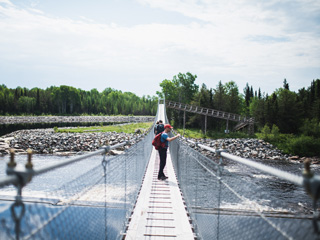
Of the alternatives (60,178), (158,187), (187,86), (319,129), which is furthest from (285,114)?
(158,187)

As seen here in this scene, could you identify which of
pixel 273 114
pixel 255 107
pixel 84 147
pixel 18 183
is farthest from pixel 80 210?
pixel 255 107

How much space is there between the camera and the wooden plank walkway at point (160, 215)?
3.67 m

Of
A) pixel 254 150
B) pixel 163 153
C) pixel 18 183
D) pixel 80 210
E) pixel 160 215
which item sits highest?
pixel 18 183

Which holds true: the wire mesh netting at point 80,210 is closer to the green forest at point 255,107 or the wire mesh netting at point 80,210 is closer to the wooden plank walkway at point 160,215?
the wooden plank walkway at point 160,215

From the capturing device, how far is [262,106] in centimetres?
4141

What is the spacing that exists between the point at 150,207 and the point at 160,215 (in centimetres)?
42

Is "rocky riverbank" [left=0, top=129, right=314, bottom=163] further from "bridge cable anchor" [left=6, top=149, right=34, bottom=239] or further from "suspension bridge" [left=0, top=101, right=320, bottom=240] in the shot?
"bridge cable anchor" [left=6, top=149, right=34, bottom=239]

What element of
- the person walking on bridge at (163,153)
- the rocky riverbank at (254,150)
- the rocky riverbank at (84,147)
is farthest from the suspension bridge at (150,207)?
the rocky riverbank at (84,147)

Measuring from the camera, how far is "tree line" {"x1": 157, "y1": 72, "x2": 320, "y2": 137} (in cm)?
3867

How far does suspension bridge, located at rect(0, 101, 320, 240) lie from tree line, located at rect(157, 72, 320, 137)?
1304 inches

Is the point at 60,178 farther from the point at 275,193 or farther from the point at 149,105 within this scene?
the point at 149,105

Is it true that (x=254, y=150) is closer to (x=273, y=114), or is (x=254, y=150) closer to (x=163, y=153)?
(x=273, y=114)

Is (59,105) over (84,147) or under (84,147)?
over

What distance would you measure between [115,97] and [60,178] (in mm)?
136968
